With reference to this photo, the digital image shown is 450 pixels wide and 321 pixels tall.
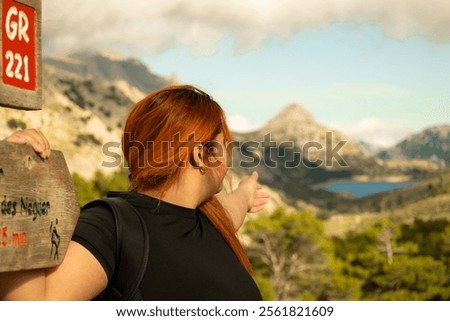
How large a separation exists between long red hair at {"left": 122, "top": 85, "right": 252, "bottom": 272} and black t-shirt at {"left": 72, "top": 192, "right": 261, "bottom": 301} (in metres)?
0.10

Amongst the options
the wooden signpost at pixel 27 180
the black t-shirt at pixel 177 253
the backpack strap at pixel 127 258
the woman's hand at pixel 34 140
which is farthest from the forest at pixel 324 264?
the woman's hand at pixel 34 140

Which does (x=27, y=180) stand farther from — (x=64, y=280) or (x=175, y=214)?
(x=175, y=214)

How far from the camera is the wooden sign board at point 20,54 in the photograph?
2.91 m

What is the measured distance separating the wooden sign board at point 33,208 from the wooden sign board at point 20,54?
0.23 m

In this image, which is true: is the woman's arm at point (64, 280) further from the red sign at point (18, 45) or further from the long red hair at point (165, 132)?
the red sign at point (18, 45)

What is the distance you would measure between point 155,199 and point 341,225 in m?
174

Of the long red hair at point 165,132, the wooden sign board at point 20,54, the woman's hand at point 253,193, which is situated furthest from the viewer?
the woman's hand at point 253,193

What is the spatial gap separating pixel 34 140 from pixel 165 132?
0.59 m

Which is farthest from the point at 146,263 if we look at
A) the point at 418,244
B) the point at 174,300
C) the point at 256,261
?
the point at 418,244

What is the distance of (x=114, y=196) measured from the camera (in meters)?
3.34

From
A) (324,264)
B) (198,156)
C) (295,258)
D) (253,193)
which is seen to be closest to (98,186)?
(295,258)

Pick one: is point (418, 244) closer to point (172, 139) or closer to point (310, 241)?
point (310, 241)

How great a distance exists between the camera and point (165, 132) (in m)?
3.26
